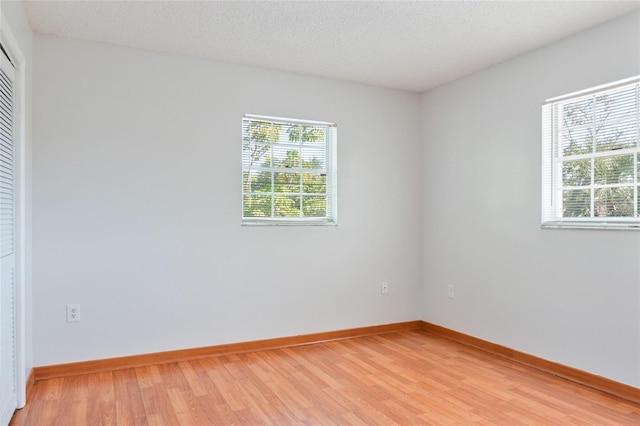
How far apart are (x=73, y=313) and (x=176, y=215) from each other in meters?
0.98

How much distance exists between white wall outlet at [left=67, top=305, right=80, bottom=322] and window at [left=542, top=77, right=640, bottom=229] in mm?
3407

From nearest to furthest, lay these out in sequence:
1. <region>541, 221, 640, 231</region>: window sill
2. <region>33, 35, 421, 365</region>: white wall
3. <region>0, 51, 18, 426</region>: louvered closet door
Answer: <region>0, 51, 18, 426</region>: louvered closet door → <region>541, 221, 640, 231</region>: window sill → <region>33, 35, 421, 365</region>: white wall

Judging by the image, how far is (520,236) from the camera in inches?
136

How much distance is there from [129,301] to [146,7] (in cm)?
202

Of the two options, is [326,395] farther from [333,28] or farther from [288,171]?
[333,28]

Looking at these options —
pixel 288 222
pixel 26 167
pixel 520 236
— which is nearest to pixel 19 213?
pixel 26 167

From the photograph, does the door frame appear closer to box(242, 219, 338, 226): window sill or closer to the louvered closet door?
the louvered closet door

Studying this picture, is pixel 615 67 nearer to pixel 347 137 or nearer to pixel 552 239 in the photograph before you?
pixel 552 239

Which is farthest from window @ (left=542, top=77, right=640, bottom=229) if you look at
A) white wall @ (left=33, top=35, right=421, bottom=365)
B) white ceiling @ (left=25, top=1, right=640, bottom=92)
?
white wall @ (left=33, top=35, right=421, bottom=365)

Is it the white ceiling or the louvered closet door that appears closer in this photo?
the louvered closet door

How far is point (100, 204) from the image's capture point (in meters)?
3.20

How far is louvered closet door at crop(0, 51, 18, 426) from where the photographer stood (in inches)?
88.8

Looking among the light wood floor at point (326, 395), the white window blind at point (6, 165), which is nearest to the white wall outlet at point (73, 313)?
the light wood floor at point (326, 395)

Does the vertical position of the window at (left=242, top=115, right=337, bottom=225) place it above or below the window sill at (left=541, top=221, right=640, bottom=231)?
above
